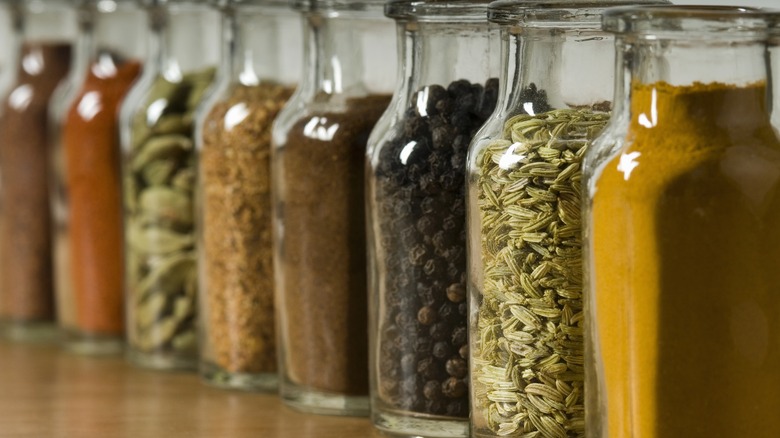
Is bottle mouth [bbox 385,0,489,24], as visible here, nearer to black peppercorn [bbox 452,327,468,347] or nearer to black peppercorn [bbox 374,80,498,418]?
black peppercorn [bbox 374,80,498,418]

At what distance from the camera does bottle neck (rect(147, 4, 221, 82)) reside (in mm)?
1259

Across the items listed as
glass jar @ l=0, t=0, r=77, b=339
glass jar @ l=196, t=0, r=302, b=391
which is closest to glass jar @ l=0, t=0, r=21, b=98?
glass jar @ l=0, t=0, r=77, b=339

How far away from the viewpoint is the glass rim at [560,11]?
2.78 feet

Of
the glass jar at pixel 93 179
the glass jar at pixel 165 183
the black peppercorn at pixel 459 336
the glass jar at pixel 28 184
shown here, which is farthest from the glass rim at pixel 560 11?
the glass jar at pixel 28 184

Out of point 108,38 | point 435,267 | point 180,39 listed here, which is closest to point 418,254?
point 435,267

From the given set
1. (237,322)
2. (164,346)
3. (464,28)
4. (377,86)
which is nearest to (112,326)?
(164,346)

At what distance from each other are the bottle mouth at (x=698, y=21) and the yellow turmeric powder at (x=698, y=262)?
0.10ft

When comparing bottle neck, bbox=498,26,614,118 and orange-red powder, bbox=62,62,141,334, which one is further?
orange-red powder, bbox=62,62,141,334

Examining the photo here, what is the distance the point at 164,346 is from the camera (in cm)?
125

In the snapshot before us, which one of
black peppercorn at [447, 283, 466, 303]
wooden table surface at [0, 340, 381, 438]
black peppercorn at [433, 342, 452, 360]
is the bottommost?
wooden table surface at [0, 340, 381, 438]

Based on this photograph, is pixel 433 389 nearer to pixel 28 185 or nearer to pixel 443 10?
pixel 443 10

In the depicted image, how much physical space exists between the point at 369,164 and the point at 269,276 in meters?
0.20

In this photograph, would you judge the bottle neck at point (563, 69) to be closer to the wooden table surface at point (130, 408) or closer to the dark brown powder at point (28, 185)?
the wooden table surface at point (130, 408)

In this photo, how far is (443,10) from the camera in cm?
94
